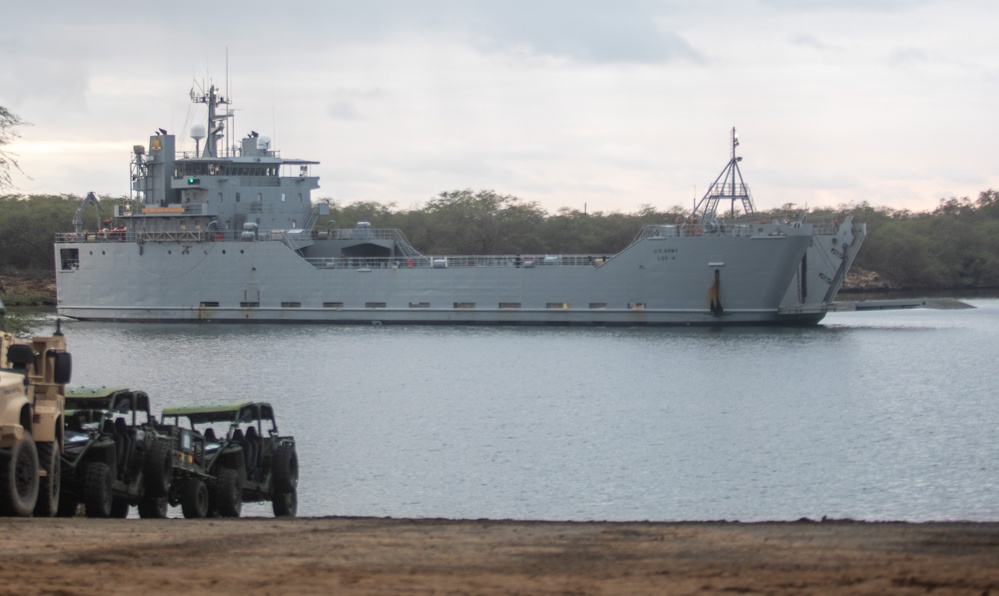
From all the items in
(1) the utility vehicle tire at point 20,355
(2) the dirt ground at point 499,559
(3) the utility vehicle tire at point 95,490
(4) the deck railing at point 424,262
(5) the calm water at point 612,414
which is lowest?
(5) the calm water at point 612,414

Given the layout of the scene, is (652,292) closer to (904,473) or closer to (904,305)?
(904,305)

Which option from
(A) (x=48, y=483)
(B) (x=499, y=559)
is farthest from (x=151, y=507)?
(B) (x=499, y=559)

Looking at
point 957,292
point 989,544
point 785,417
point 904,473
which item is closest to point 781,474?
point 904,473

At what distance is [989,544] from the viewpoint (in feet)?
29.5

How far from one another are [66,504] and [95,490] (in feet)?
1.40

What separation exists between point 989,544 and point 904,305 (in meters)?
40.5

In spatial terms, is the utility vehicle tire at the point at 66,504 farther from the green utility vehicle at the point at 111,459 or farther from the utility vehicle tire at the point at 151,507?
the utility vehicle tire at the point at 151,507

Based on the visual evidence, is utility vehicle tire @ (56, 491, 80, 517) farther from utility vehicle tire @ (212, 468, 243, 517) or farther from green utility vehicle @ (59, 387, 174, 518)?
utility vehicle tire @ (212, 468, 243, 517)

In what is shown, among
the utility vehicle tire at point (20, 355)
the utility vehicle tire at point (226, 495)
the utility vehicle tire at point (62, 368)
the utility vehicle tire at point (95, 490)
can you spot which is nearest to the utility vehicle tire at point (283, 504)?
the utility vehicle tire at point (226, 495)

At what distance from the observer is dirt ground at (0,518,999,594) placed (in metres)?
7.77

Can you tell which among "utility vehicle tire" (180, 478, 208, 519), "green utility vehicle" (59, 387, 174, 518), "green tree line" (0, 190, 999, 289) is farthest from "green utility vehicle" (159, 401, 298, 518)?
"green tree line" (0, 190, 999, 289)

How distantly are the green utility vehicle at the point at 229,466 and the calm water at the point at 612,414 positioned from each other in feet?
1.96

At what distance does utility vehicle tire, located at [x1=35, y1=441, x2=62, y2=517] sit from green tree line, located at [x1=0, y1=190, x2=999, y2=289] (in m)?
68.6

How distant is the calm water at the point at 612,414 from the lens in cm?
1775
